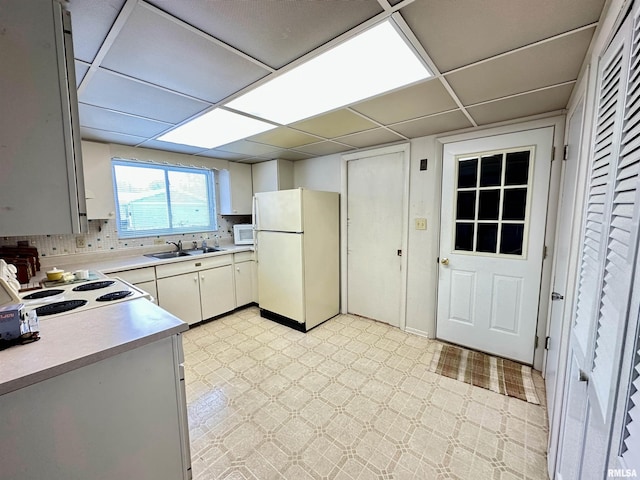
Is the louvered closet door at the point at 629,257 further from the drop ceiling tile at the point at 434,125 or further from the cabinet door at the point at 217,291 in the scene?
the cabinet door at the point at 217,291

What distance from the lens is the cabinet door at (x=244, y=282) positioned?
3521 mm

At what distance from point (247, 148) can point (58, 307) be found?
7.35 feet

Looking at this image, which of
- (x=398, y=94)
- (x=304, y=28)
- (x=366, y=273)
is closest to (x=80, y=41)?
(x=304, y=28)

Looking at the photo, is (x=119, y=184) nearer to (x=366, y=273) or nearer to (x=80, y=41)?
(x=80, y=41)

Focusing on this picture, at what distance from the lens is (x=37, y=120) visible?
91 cm

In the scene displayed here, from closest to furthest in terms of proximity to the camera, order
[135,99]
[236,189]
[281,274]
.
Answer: [135,99] < [281,274] < [236,189]

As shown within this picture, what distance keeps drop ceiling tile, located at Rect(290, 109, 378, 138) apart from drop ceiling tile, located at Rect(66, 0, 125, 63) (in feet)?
4.29

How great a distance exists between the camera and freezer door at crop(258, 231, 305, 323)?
2.98 meters

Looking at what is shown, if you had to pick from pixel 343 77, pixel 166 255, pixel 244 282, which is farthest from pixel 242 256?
pixel 343 77

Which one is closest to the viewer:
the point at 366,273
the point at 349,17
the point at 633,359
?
the point at 633,359

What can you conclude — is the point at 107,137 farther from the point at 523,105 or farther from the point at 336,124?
the point at 523,105

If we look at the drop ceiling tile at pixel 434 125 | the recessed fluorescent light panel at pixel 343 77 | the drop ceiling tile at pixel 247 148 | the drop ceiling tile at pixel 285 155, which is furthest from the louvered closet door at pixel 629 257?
the drop ceiling tile at pixel 285 155

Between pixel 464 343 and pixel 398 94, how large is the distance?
239 cm

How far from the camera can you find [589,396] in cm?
90
